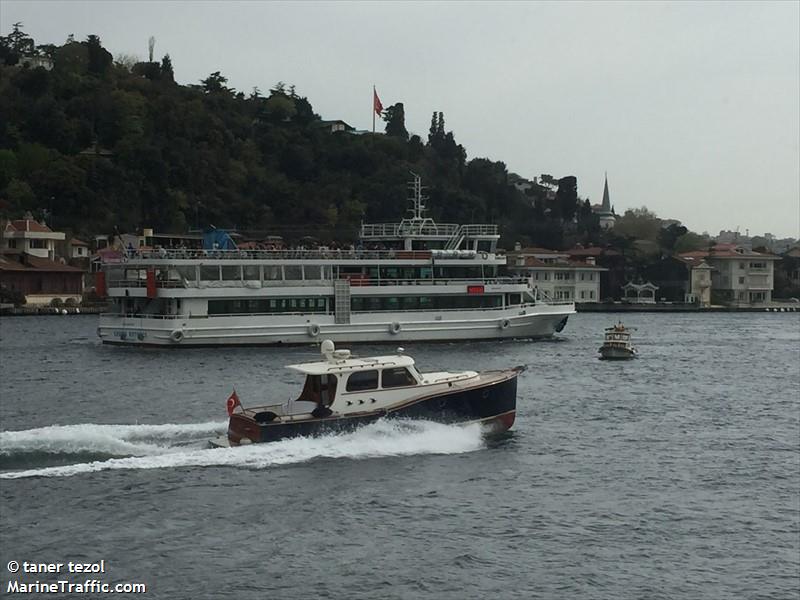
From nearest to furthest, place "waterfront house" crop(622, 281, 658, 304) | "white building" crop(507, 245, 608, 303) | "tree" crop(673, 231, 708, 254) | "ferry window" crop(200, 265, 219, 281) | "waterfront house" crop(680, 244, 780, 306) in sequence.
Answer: "ferry window" crop(200, 265, 219, 281) → "white building" crop(507, 245, 608, 303) → "waterfront house" crop(622, 281, 658, 304) → "waterfront house" crop(680, 244, 780, 306) → "tree" crop(673, 231, 708, 254)

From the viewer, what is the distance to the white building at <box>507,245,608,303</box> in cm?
11875

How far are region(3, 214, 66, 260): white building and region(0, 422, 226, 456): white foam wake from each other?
75.3m

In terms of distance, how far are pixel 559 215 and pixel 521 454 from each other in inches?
5291

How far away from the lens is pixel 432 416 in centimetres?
2730

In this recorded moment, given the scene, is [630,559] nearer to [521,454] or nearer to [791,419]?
[521,454]

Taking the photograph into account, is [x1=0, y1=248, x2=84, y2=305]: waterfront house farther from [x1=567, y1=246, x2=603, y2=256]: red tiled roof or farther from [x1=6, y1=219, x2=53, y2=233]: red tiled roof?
[x1=567, y1=246, x2=603, y2=256]: red tiled roof

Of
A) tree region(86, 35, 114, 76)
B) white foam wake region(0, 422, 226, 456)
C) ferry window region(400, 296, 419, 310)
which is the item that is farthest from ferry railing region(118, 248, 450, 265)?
Answer: tree region(86, 35, 114, 76)

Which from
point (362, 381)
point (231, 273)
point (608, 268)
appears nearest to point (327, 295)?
point (231, 273)

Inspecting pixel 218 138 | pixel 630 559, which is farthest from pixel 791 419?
pixel 218 138

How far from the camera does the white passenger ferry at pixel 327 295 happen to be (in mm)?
54531

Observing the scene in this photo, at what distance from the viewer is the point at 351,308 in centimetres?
5719

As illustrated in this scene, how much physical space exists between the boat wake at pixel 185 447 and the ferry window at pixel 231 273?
27.2 metres

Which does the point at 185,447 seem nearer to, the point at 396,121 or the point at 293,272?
the point at 293,272

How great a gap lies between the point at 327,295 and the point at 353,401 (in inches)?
1203
